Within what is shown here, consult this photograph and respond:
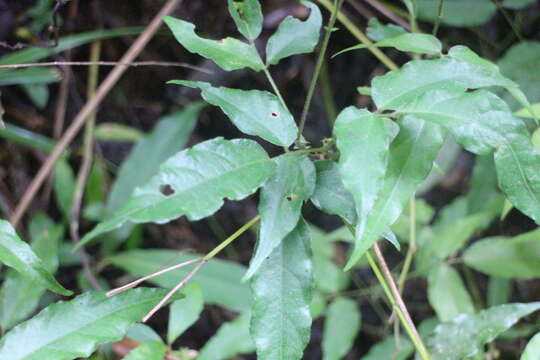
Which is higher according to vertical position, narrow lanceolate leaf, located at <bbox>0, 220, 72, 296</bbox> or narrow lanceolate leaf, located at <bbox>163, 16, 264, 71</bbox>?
narrow lanceolate leaf, located at <bbox>163, 16, 264, 71</bbox>

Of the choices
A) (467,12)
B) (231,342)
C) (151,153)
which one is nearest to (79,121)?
(151,153)

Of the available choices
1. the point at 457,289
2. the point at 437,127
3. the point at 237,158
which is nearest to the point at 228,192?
the point at 237,158

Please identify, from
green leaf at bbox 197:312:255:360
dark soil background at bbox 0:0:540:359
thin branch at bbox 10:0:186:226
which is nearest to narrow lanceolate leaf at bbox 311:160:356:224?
green leaf at bbox 197:312:255:360

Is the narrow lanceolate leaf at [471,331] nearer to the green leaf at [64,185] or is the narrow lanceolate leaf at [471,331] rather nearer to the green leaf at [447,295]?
the green leaf at [447,295]

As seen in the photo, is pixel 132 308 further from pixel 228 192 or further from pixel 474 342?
pixel 474 342

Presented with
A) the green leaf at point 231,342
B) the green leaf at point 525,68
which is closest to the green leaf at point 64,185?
the green leaf at point 231,342

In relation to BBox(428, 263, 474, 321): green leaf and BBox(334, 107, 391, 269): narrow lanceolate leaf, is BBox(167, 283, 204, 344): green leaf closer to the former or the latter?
BBox(334, 107, 391, 269): narrow lanceolate leaf
